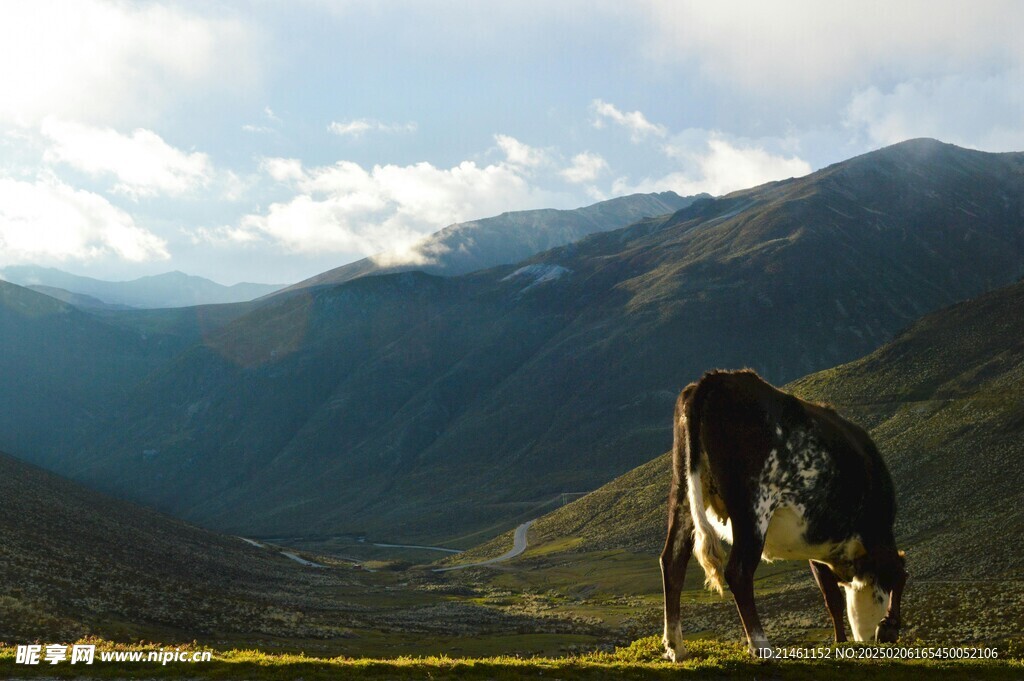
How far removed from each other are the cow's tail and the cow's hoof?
3404mm

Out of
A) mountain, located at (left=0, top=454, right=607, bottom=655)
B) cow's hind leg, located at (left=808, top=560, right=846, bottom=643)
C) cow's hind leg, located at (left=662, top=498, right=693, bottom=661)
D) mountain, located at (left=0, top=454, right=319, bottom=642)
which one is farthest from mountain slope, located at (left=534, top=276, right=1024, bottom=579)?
cow's hind leg, located at (left=662, top=498, right=693, bottom=661)

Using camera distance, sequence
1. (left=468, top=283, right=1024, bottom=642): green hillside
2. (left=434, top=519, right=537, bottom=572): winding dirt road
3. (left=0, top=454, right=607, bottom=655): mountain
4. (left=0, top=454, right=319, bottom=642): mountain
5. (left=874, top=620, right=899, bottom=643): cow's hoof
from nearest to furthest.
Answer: (left=874, top=620, right=899, bottom=643): cow's hoof < (left=0, top=454, right=319, bottom=642): mountain < (left=0, top=454, right=607, bottom=655): mountain < (left=468, top=283, right=1024, bottom=642): green hillside < (left=434, top=519, right=537, bottom=572): winding dirt road

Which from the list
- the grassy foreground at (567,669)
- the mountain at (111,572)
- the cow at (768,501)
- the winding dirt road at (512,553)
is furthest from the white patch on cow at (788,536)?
the winding dirt road at (512,553)

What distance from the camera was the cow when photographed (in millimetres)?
12352

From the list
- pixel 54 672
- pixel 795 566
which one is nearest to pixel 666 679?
pixel 54 672

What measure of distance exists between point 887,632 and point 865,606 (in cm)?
54

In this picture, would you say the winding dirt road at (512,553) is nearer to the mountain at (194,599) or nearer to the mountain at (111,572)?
the mountain at (194,599)

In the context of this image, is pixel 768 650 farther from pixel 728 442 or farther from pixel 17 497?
pixel 17 497

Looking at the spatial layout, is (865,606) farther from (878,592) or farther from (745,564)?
(745,564)

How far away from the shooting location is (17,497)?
104 meters

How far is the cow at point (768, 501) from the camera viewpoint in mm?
12352

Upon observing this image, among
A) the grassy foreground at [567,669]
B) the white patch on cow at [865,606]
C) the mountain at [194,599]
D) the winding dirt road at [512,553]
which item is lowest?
the winding dirt road at [512,553]

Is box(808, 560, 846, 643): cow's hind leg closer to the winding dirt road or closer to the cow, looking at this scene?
the cow

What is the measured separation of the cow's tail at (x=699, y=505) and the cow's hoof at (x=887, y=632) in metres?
3.40
